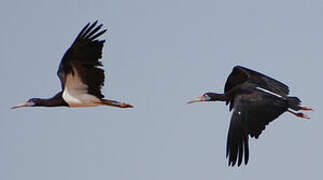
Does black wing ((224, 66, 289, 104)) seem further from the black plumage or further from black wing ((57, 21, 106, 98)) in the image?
black wing ((57, 21, 106, 98))

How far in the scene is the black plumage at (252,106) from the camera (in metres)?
18.8

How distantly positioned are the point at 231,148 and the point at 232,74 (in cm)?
389

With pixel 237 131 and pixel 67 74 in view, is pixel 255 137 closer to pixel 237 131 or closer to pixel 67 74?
pixel 237 131

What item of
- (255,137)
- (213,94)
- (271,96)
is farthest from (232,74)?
(255,137)

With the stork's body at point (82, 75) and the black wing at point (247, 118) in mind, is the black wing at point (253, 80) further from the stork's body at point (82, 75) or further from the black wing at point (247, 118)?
the stork's body at point (82, 75)

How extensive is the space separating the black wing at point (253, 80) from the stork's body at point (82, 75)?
3299 mm

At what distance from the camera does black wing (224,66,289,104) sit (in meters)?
21.2

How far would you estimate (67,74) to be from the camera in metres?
19.4

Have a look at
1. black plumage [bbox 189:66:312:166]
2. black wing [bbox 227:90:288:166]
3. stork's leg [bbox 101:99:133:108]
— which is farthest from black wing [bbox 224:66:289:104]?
stork's leg [bbox 101:99:133:108]

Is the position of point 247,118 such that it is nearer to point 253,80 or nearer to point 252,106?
point 252,106

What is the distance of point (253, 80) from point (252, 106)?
2056 mm

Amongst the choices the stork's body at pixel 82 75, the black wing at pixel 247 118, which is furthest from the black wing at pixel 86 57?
the black wing at pixel 247 118

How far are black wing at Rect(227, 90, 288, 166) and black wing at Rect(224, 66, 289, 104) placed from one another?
4.10 feet

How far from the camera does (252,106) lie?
766 inches
